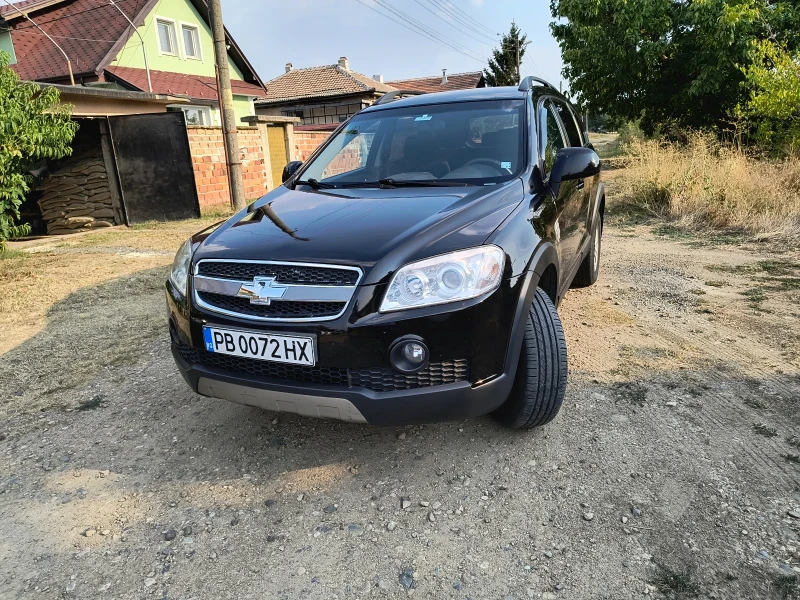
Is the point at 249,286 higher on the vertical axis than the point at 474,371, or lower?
higher

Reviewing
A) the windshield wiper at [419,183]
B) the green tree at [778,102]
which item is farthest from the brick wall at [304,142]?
the windshield wiper at [419,183]

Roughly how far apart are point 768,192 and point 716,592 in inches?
293

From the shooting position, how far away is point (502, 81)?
40.8 m

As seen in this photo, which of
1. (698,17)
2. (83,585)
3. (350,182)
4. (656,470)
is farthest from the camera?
(698,17)

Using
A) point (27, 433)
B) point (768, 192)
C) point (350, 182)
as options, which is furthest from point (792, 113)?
point (27, 433)

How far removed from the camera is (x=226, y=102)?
1030cm

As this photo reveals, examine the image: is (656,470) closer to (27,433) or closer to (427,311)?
(427,311)

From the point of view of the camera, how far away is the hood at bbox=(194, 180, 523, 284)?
2193 mm

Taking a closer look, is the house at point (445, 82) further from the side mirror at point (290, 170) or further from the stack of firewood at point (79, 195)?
the side mirror at point (290, 170)

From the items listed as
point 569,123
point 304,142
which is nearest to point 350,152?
point 569,123

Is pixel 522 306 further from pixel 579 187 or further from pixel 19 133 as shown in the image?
pixel 19 133

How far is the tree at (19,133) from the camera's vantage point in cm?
655

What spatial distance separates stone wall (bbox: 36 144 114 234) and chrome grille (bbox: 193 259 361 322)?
32.9 feet

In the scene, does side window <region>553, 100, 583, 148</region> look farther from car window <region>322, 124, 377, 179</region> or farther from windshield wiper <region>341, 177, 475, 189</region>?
windshield wiper <region>341, 177, 475, 189</region>
